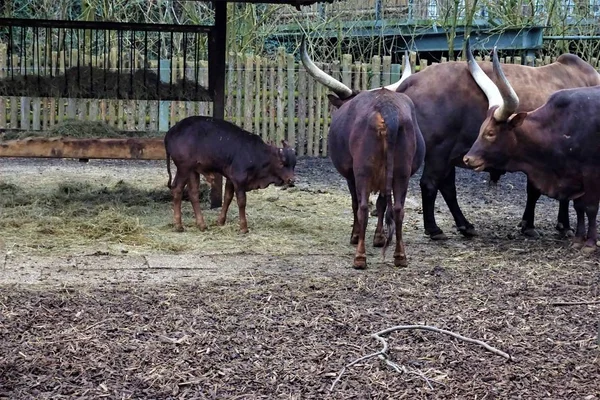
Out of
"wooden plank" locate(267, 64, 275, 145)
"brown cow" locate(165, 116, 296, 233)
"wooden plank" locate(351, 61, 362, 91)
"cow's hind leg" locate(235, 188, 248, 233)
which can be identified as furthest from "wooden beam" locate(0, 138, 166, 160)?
"wooden plank" locate(351, 61, 362, 91)

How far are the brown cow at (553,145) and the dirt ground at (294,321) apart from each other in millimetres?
→ 552

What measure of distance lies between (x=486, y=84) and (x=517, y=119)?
631 mm

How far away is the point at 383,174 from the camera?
7.28 metres

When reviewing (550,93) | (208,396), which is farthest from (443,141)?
(208,396)

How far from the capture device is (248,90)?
1579cm

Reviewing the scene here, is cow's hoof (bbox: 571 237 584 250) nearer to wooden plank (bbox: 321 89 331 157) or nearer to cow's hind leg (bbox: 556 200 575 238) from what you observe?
cow's hind leg (bbox: 556 200 575 238)

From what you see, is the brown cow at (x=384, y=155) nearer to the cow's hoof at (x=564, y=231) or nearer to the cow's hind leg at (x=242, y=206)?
the cow's hind leg at (x=242, y=206)

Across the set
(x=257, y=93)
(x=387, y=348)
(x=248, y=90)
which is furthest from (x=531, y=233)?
(x=248, y=90)

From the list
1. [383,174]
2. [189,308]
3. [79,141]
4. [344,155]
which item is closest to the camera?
[189,308]

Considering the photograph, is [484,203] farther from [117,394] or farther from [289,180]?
[117,394]

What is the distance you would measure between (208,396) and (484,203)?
7.65 m

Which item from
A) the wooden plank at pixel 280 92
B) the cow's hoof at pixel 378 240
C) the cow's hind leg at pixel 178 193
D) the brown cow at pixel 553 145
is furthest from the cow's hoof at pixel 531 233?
the wooden plank at pixel 280 92

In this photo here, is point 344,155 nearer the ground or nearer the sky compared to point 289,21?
nearer the ground

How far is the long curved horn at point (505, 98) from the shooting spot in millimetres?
8070
